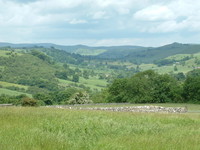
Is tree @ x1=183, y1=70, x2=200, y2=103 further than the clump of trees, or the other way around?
the clump of trees

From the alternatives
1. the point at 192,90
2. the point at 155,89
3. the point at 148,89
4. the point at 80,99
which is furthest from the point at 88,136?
the point at 80,99

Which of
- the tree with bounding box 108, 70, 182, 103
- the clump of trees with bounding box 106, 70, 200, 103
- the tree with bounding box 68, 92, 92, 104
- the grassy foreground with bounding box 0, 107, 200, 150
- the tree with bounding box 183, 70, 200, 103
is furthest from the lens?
the tree with bounding box 68, 92, 92, 104

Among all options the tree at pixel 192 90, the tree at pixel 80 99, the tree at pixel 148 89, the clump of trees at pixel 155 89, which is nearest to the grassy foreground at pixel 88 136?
the tree at pixel 192 90

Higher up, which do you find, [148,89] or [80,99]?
[148,89]

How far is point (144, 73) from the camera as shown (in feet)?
217

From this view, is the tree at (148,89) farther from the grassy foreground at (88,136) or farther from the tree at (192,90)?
the grassy foreground at (88,136)

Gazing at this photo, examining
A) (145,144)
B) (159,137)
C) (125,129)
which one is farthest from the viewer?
(125,129)

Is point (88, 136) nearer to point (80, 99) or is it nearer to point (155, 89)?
point (155, 89)

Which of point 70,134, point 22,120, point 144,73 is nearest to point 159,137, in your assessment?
point 70,134

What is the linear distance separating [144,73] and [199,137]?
177ft

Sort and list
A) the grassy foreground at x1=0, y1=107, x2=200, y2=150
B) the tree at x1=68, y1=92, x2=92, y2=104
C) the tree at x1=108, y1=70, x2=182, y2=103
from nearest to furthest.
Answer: the grassy foreground at x1=0, y1=107, x2=200, y2=150 < the tree at x1=108, y1=70, x2=182, y2=103 < the tree at x1=68, y1=92, x2=92, y2=104

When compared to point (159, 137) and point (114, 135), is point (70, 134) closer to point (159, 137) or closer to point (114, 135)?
point (114, 135)

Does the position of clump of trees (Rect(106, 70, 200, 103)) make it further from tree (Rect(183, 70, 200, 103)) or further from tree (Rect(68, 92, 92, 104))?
tree (Rect(68, 92, 92, 104))

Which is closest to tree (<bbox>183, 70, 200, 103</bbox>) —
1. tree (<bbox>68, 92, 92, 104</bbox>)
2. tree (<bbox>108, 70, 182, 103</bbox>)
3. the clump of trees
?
the clump of trees
